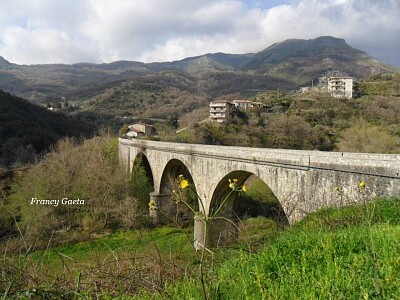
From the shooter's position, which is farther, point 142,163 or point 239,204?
point 142,163

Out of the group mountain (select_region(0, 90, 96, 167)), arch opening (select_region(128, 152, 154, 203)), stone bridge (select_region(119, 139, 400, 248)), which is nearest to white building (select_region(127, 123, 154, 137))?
mountain (select_region(0, 90, 96, 167))

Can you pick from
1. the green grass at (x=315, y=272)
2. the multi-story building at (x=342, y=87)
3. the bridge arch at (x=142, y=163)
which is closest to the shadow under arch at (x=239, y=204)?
the green grass at (x=315, y=272)

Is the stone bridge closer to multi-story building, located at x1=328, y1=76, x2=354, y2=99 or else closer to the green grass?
the green grass

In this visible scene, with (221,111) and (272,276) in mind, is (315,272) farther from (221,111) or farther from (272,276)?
(221,111)

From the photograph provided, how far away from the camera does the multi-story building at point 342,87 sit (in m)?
58.8

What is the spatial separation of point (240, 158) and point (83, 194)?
14.9 m

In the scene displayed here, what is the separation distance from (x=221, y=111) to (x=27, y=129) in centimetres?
2836

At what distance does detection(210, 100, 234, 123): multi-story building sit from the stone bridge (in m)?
25.1

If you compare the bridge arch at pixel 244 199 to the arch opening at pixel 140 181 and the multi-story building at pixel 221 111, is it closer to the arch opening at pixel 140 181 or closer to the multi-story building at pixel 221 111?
the arch opening at pixel 140 181

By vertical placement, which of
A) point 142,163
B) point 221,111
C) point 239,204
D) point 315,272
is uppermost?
point 221,111

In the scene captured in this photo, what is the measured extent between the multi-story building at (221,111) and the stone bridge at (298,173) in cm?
2514

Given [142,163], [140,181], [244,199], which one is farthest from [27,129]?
[244,199]

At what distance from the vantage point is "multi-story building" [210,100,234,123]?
47.6 m

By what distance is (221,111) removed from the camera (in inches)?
2104
